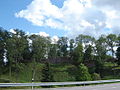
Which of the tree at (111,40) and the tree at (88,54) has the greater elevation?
the tree at (111,40)

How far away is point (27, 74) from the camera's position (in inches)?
3797

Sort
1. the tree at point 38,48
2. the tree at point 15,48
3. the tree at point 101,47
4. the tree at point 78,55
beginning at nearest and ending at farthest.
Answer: the tree at point 15,48 → the tree at point 101,47 → the tree at point 78,55 → the tree at point 38,48

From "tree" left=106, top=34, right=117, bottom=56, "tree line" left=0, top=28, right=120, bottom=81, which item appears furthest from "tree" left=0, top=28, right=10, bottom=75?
"tree" left=106, top=34, right=117, bottom=56

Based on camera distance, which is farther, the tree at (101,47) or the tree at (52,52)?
the tree at (52,52)

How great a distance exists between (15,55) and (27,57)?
1468cm

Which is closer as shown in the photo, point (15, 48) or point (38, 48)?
point (15, 48)

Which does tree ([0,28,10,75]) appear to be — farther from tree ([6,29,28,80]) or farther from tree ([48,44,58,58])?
tree ([48,44,58,58])

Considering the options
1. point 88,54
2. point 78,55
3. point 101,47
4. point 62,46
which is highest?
point 62,46

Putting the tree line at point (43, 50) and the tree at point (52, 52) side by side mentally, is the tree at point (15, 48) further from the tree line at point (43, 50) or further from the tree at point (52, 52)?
the tree at point (52, 52)

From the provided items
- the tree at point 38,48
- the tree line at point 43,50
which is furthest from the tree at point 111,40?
the tree at point 38,48

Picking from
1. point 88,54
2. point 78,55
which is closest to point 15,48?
point 78,55

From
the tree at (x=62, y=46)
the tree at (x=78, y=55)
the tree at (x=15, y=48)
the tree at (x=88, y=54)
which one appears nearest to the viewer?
the tree at (x=15, y=48)

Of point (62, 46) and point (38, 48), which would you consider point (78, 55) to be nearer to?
point (38, 48)

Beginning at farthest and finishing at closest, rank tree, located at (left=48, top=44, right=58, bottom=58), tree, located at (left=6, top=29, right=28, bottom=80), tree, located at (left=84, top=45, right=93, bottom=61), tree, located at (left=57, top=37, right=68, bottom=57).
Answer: tree, located at (left=57, top=37, right=68, bottom=57) < tree, located at (left=48, top=44, right=58, bottom=58) < tree, located at (left=84, top=45, right=93, bottom=61) < tree, located at (left=6, top=29, right=28, bottom=80)
